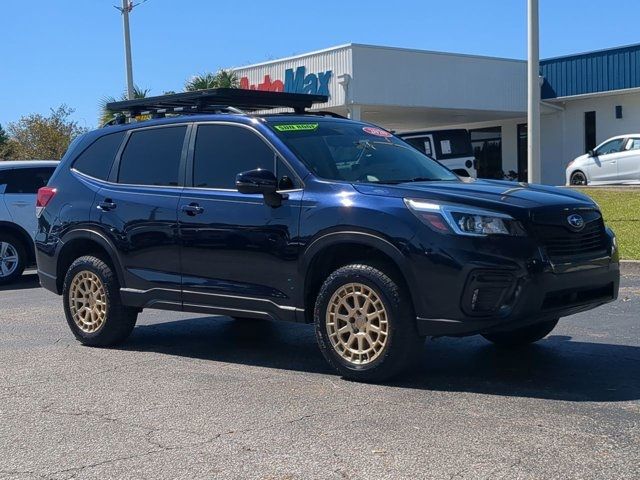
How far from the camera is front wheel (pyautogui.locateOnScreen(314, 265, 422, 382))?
5.54 metres

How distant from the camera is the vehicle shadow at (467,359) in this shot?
5586mm

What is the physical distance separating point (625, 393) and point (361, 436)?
1.84 metres

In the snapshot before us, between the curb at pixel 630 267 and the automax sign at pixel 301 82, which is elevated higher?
the automax sign at pixel 301 82

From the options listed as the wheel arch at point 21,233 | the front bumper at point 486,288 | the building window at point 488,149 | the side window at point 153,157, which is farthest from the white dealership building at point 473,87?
the front bumper at point 486,288

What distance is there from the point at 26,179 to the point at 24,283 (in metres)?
1.58

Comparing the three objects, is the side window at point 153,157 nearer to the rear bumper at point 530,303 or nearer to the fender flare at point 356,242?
the fender flare at point 356,242

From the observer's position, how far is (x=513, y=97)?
31.0 meters

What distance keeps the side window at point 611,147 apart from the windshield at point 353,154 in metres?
16.8

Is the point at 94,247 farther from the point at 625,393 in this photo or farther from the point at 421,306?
the point at 625,393

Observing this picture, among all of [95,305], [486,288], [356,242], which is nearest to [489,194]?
[486,288]

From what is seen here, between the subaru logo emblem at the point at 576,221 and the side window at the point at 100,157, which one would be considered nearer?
the subaru logo emblem at the point at 576,221

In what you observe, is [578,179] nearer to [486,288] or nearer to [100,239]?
[100,239]

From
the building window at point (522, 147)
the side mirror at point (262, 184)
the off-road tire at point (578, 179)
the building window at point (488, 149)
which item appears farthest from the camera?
the building window at point (488, 149)

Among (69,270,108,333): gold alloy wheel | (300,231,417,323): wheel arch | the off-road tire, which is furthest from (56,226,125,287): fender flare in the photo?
the off-road tire
